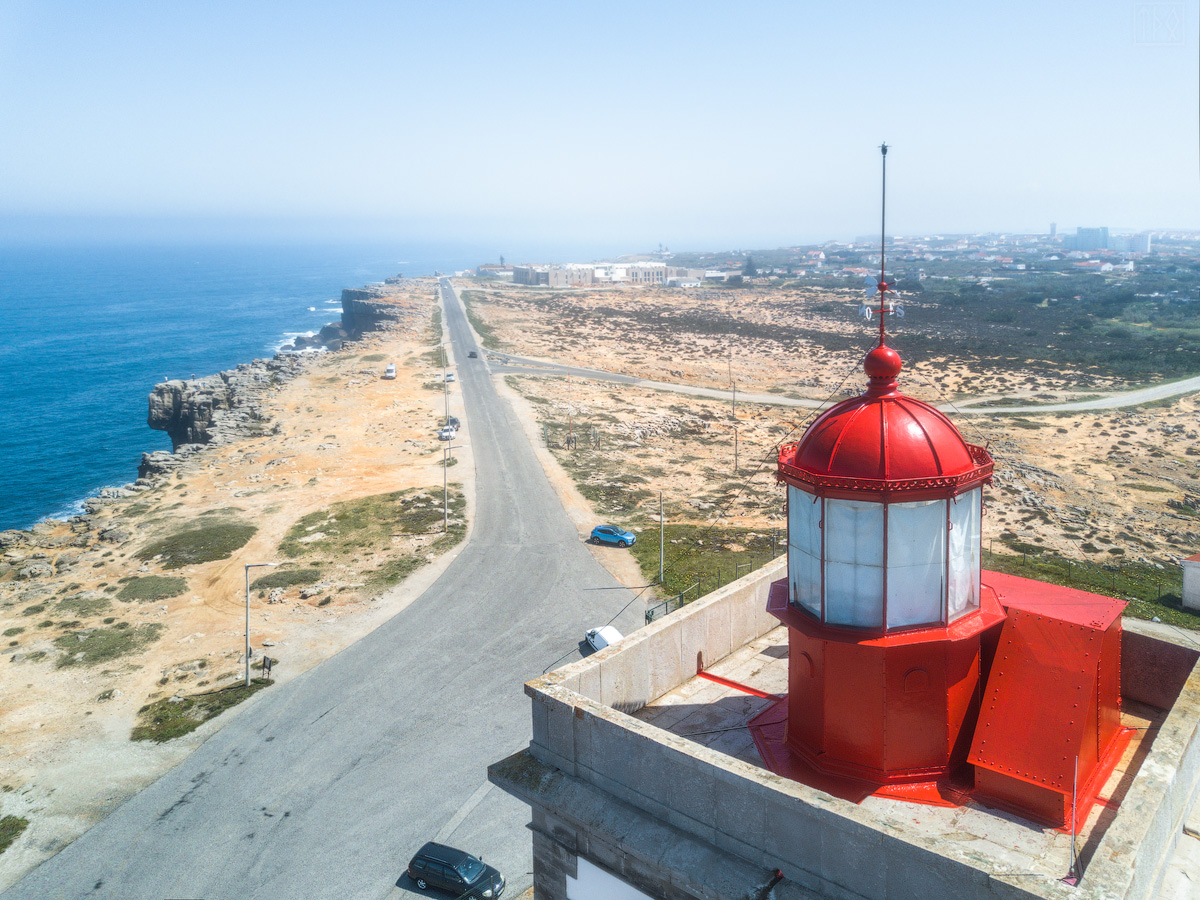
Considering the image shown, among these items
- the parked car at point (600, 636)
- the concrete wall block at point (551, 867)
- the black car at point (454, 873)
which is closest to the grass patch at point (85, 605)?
the parked car at point (600, 636)

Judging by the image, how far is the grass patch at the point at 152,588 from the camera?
107 feet

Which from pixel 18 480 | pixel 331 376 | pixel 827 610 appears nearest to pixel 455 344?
pixel 331 376

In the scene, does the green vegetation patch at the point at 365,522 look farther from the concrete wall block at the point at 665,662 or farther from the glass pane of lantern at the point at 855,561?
the glass pane of lantern at the point at 855,561

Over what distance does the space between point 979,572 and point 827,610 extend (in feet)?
5.98

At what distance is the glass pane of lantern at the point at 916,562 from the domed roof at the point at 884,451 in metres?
0.29

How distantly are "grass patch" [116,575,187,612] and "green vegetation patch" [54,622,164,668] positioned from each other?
222 centimetres

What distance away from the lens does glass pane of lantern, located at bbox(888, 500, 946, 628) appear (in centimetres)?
824

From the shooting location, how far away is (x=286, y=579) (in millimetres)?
33938

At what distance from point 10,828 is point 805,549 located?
22.0 m

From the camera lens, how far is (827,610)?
28.3ft

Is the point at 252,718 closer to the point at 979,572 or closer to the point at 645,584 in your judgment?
the point at 645,584

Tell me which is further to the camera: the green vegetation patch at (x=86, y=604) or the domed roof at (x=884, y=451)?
the green vegetation patch at (x=86, y=604)

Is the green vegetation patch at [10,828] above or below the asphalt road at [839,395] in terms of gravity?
below

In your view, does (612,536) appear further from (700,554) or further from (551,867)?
(551,867)
